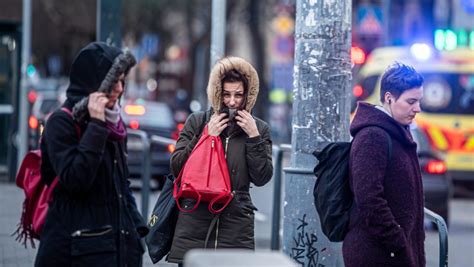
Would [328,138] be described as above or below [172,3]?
below

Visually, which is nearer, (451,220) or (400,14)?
(451,220)

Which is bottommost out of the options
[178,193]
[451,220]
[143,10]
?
[451,220]

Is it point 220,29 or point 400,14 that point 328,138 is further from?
point 400,14

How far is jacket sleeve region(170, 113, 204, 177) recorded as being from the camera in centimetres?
642

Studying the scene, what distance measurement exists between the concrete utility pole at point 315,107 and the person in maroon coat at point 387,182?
1100mm

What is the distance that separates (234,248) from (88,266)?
1.08 m

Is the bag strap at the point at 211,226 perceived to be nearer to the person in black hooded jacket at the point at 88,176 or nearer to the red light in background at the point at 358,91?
the person in black hooded jacket at the point at 88,176

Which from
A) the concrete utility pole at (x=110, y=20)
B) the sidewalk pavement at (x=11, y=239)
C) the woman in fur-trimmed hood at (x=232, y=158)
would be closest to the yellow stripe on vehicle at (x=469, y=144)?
the sidewalk pavement at (x=11, y=239)

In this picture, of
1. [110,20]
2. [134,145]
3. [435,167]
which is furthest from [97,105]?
[134,145]

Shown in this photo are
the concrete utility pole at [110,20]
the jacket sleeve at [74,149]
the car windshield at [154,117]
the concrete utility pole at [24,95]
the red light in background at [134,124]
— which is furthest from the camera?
the car windshield at [154,117]

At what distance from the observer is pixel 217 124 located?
6312mm

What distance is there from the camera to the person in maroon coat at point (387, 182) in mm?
5512

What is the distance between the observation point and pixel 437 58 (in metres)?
22.9

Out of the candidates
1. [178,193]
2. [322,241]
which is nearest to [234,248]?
[178,193]
